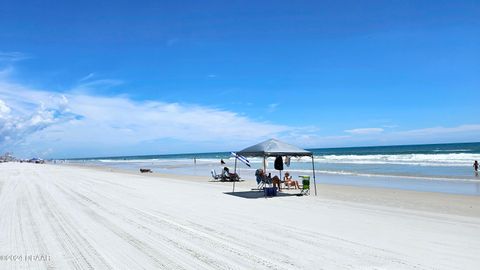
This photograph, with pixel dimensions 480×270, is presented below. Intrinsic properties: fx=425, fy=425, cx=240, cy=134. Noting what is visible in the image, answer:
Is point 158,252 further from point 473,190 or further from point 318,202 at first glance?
point 473,190

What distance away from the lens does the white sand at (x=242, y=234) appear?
6109mm

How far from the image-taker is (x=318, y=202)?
1341cm

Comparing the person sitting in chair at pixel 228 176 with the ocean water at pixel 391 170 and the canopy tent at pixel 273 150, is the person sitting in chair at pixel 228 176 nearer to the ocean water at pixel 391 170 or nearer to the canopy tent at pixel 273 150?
the ocean water at pixel 391 170

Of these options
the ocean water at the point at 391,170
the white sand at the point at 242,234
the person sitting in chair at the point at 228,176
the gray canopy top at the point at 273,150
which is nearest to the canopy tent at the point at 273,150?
the gray canopy top at the point at 273,150

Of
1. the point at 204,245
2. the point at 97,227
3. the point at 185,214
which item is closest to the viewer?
the point at 204,245

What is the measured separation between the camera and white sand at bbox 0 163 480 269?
6109 mm

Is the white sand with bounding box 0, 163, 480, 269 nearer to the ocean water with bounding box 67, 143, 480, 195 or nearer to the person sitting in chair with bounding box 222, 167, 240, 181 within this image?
the ocean water with bounding box 67, 143, 480, 195

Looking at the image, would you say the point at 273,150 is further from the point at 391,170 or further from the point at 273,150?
the point at 391,170

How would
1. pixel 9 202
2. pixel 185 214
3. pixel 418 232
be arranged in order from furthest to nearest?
pixel 9 202
pixel 185 214
pixel 418 232

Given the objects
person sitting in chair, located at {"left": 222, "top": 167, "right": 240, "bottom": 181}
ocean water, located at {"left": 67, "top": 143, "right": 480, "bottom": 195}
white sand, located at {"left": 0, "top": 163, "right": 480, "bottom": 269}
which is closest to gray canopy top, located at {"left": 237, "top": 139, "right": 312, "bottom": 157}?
white sand, located at {"left": 0, "top": 163, "right": 480, "bottom": 269}

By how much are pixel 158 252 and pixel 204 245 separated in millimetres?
824

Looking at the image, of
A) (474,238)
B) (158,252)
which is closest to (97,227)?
(158,252)

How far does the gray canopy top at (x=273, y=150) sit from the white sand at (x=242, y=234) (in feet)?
6.28

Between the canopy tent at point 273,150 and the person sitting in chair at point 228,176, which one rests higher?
the canopy tent at point 273,150
